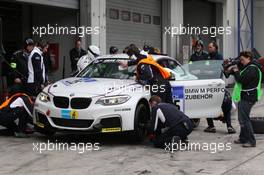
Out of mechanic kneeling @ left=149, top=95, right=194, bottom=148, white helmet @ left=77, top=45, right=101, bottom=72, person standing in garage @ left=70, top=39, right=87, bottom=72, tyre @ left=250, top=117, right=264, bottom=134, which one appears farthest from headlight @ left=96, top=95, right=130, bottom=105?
person standing in garage @ left=70, top=39, right=87, bottom=72

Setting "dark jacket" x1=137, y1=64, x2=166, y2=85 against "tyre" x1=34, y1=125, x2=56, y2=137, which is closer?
"tyre" x1=34, y1=125, x2=56, y2=137

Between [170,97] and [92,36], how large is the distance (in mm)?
5764

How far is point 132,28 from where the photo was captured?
57.1 ft

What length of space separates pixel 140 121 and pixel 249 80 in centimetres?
198

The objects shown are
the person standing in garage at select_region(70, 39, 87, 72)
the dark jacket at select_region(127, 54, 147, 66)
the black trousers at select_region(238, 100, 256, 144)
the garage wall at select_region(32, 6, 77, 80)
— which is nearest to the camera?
the black trousers at select_region(238, 100, 256, 144)

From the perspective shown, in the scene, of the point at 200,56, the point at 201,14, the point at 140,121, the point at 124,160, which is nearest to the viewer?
the point at 124,160

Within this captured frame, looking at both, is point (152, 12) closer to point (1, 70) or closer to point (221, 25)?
point (221, 25)

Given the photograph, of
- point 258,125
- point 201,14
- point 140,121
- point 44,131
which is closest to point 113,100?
point 140,121

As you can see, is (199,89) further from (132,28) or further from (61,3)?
(132,28)

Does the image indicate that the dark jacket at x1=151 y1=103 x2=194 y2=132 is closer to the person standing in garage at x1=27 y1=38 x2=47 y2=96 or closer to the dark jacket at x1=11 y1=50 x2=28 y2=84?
the person standing in garage at x1=27 y1=38 x2=47 y2=96

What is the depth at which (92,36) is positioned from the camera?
14875mm

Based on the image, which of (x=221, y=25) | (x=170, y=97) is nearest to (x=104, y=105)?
(x=170, y=97)

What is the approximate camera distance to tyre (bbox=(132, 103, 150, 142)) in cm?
886

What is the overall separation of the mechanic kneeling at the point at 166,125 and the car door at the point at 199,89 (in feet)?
3.77
